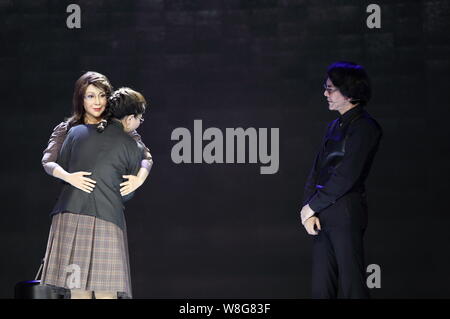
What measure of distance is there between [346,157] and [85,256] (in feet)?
4.65

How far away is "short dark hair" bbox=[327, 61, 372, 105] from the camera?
3.36 metres

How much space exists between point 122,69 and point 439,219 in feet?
8.14

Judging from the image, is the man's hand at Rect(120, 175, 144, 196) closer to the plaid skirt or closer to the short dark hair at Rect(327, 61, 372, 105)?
the plaid skirt

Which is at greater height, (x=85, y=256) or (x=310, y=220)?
(x=310, y=220)

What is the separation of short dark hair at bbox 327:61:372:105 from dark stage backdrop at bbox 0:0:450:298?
3.57 ft

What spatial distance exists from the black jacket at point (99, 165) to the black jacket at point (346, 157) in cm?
101

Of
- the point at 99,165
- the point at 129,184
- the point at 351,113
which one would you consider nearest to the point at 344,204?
the point at 351,113

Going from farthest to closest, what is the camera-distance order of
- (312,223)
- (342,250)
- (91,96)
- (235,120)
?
(235,120) < (91,96) < (312,223) < (342,250)

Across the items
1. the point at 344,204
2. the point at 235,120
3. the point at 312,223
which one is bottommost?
the point at 312,223

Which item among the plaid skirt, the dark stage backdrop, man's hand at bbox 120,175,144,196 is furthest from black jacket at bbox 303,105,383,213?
the dark stage backdrop

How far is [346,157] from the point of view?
3219 millimetres

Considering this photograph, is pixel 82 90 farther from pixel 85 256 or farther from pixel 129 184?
pixel 85 256
